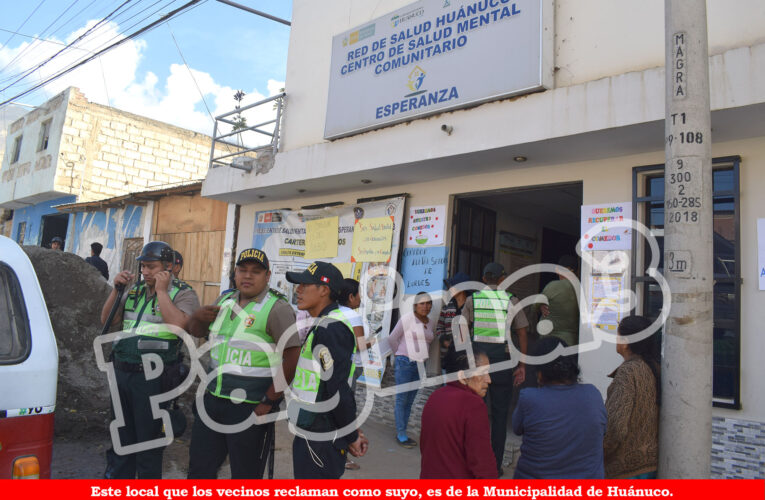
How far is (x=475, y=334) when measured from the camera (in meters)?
5.31

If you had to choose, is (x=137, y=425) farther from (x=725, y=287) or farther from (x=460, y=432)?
(x=725, y=287)

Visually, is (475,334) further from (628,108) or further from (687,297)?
Result: (687,297)

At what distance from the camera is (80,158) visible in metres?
16.7

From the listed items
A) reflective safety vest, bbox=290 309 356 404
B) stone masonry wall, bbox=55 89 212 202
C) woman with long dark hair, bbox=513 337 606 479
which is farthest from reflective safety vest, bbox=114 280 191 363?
stone masonry wall, bbox=55 89 212 202

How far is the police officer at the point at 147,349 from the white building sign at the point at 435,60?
141 inches

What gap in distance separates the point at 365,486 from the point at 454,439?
2.78 feet

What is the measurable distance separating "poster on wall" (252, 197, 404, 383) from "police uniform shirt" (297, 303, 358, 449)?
4075 millimetres

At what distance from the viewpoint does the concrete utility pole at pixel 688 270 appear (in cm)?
253

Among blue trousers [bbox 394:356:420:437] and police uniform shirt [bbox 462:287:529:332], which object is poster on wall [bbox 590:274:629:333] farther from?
blue trousers [bbox 394:356:420:437]

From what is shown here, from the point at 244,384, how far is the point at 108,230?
13178 millimetres

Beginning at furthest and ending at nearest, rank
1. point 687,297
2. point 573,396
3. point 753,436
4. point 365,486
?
point 753,436 → point 365,486 → point 573,396 → point 687,297

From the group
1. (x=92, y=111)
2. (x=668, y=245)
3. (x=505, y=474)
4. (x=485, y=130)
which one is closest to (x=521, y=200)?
(x=485, y=130)

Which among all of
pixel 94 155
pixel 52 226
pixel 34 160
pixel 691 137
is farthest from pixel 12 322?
pixel 52 226

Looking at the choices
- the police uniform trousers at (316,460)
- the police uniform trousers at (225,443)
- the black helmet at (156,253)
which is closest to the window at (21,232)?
the black helmet at (156,253)
